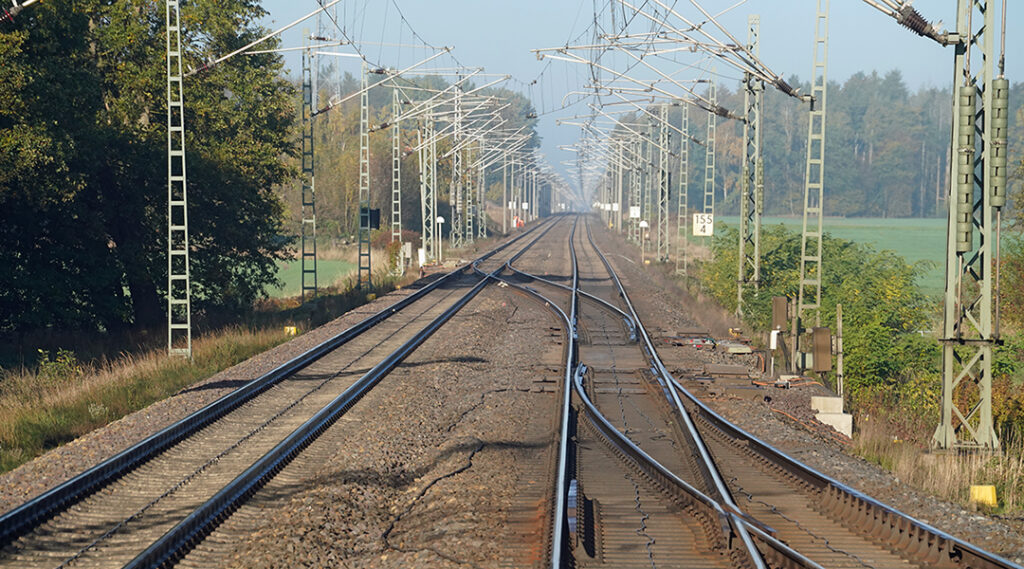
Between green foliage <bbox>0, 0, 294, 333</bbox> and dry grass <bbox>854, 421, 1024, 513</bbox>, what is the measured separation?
17868 millimetres

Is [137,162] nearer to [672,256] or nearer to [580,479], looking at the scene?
[580,479]

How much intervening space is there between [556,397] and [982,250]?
7.03 metres

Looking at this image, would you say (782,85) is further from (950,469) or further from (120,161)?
(120,161)

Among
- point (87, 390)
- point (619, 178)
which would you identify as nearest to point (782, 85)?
point (87, 390)

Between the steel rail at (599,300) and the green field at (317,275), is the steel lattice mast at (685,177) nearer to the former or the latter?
the steel rail at (599,300)

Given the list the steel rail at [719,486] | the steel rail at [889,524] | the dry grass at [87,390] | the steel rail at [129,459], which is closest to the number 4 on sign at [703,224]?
the steel rail at [719,486]

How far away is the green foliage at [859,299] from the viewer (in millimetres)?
22234

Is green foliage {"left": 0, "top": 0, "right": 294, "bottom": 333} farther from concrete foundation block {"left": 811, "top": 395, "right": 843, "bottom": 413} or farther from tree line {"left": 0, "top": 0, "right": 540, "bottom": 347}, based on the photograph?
concrete foundation block {"left": 811, "top": 395, "right": 843, "bottom": 413}

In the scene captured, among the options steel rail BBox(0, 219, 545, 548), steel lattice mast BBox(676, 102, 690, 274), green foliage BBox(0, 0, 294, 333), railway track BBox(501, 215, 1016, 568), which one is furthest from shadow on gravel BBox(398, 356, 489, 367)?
steel lattice mast BBox(676, 102, 690, 274)

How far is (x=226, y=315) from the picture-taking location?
3322cm

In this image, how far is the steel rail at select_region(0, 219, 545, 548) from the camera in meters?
9.62

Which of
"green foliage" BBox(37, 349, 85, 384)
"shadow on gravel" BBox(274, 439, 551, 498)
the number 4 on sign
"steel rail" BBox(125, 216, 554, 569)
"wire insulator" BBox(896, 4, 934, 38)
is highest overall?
"wire insulator" BBox(896, 4, 934, 38)

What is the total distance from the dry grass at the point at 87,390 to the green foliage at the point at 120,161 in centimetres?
385

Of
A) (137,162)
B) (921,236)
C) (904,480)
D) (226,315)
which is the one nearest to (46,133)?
(137,162)
